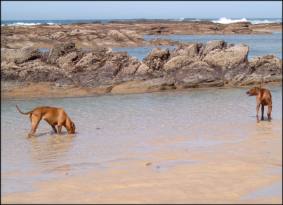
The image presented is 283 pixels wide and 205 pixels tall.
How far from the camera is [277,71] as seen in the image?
23328mm

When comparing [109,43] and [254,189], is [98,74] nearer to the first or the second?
[254,189]

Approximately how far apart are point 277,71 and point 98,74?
7.13 metres

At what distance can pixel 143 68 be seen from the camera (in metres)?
22.0

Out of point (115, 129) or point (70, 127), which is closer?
point (70, 127)

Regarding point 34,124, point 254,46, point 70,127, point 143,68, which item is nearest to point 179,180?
point 70,127

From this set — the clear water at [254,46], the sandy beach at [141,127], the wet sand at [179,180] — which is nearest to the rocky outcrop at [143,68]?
the sandy beach at [141,127]

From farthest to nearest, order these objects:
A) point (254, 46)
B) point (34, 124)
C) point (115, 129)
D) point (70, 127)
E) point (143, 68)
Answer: point (254, 46)
point (143, 68)
point (115, 129)
point (70, 127)
point (34, 124)

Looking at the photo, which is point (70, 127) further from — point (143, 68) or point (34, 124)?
point (143, 68)

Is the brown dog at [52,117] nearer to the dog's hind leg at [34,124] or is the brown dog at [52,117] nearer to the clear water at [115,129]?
the dog's hind leg at [34,124]

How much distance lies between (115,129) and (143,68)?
8.73m

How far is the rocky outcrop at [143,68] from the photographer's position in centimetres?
2086

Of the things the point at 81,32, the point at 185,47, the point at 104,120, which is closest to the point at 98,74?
the point at 185,47

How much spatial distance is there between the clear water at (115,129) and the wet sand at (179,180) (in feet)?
1.05

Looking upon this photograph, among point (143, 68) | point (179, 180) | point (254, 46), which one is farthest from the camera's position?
point (254, 46)
